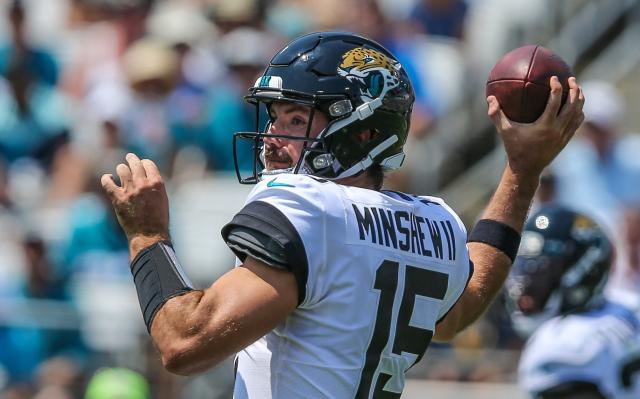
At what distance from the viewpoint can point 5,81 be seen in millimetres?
10102

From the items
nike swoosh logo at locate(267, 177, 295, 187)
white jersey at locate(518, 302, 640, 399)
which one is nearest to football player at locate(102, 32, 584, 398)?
nike swoosh logo at locate(267, 177, 295, 187)

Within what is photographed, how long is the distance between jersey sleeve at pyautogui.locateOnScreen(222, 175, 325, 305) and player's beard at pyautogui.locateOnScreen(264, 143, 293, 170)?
31 centimetres

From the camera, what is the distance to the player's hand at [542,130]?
439cm

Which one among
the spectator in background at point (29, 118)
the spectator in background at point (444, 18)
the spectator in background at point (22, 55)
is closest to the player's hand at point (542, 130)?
the spectator in background at point (29, 118)

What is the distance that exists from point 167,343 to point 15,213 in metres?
6.20

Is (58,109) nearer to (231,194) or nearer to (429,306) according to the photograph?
(231,194)

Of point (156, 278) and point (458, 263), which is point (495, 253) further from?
point (156, 278)

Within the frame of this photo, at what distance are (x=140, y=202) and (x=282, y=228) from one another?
469 mm

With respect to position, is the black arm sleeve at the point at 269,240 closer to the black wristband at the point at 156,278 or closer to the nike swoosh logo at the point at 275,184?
the nike swoosh logo at the point at 275,184

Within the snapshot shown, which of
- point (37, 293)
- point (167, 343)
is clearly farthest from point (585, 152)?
point (167, 343)

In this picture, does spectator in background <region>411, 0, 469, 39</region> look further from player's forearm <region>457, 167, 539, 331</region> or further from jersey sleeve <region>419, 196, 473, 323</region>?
jersey sleeve <region>419, 196, 473, 323</region>

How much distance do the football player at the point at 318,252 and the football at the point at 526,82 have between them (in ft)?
0.19

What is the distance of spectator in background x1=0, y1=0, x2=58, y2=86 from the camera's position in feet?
33.1

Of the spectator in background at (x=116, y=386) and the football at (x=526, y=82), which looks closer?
the football at (x=526, y=82)
